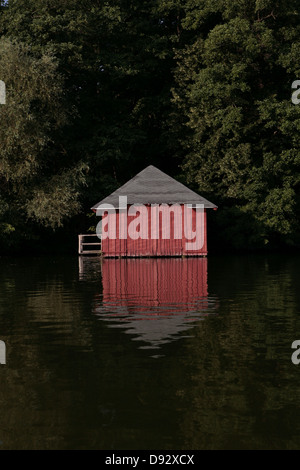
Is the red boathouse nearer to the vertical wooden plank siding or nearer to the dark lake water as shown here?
the vertical wooden plank siding

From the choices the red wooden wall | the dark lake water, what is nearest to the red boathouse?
the red wooden wall

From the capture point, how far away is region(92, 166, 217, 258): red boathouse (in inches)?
1750

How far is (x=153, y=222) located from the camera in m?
44.8

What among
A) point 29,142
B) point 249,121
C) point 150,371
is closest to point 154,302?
point 150,371

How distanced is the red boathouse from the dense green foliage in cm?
525

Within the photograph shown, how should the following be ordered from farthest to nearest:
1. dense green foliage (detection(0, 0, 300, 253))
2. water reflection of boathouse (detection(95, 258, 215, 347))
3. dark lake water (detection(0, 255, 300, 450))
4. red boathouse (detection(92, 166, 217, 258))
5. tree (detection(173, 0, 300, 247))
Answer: tree (detection(173, 0, 300, 247)) → dense green foliage (detection(0, 0, 300, 253)) → red boathouse (detection(92, 166, 217, 258)) → water reflection of boathouse (detection(95, 258, 215, 347)) → dark lake water (detection(0, 255, 300, 450))

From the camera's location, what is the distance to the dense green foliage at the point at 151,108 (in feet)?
163

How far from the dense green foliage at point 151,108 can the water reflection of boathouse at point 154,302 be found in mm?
18843

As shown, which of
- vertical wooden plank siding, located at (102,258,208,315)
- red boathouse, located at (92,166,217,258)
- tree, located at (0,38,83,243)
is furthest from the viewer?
tree, located at (0,38,83,243)

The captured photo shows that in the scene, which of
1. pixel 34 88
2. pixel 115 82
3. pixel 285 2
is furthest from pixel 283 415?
pixel 115 82

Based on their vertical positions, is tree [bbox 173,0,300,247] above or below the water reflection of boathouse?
above

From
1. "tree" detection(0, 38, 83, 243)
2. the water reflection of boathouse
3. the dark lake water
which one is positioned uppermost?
"tree" detection(0, 38, 83, 243)

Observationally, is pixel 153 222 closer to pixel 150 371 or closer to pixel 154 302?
pixel 154 302

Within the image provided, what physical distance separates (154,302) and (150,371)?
8.76 metres
